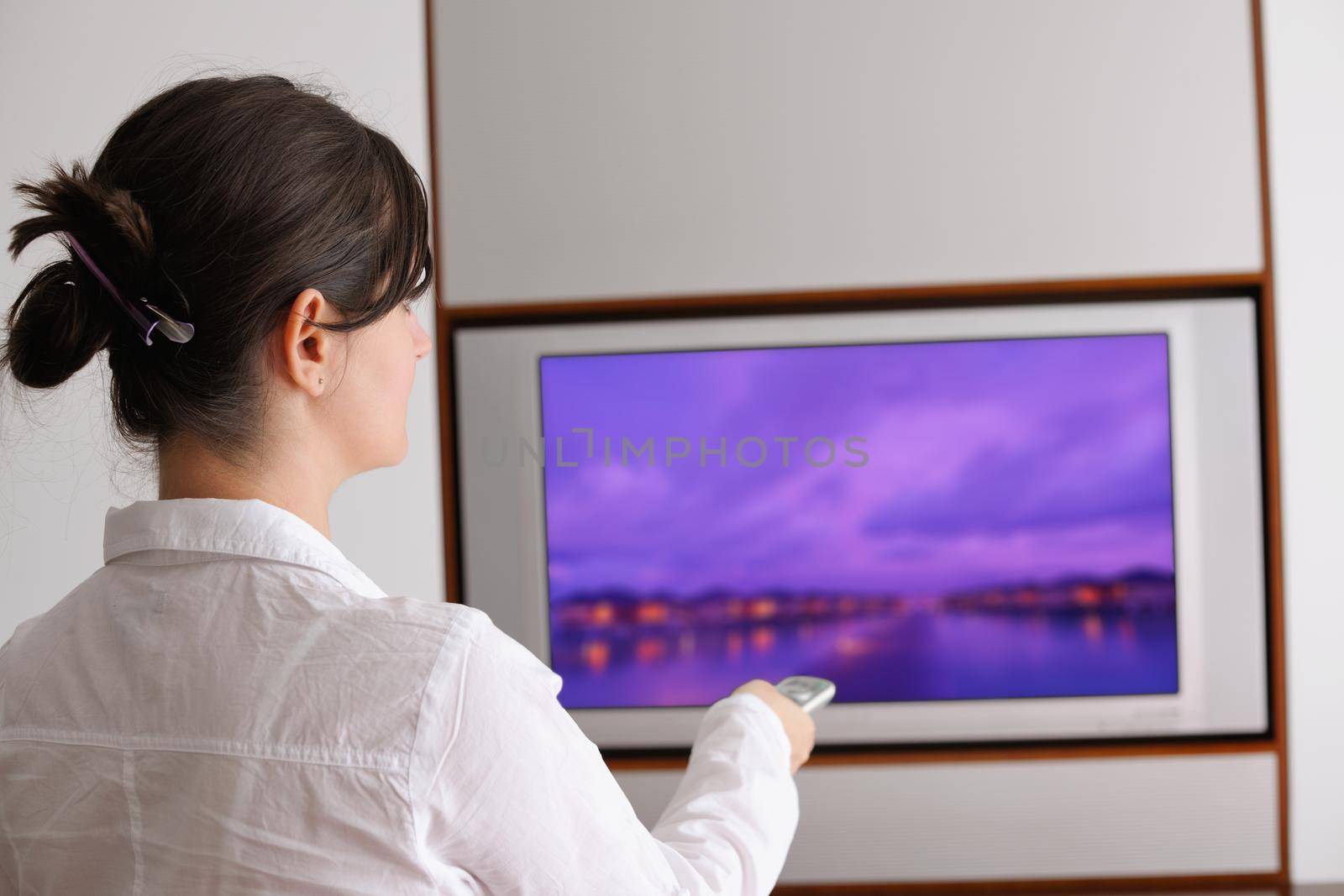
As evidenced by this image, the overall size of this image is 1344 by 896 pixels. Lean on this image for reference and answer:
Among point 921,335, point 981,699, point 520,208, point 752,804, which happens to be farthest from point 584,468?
point 752,804

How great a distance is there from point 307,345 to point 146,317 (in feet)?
0.32

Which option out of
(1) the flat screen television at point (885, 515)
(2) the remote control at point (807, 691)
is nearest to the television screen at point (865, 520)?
(1) the flat screen television at point (885, 515)

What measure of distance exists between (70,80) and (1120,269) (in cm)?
160

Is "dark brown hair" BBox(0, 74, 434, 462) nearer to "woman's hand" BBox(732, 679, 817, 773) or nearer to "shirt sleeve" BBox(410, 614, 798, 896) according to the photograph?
"shirt sleeve" BBox(410, 614, 798, 896)

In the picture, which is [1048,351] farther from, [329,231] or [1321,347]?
[329,231]

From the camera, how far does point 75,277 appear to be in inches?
26.7

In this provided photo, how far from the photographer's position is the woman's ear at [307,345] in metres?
0.66

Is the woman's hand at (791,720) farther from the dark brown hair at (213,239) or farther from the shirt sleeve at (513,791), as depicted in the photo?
the dark brown hair at (213,239)

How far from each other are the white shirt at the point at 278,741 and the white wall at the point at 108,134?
1.62ft

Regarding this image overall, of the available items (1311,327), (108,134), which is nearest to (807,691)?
(108,134)

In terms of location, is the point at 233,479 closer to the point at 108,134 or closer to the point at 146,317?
the point at 146,317

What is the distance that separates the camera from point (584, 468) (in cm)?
182

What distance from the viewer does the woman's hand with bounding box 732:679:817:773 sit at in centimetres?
92

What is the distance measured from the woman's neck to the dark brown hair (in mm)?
11
